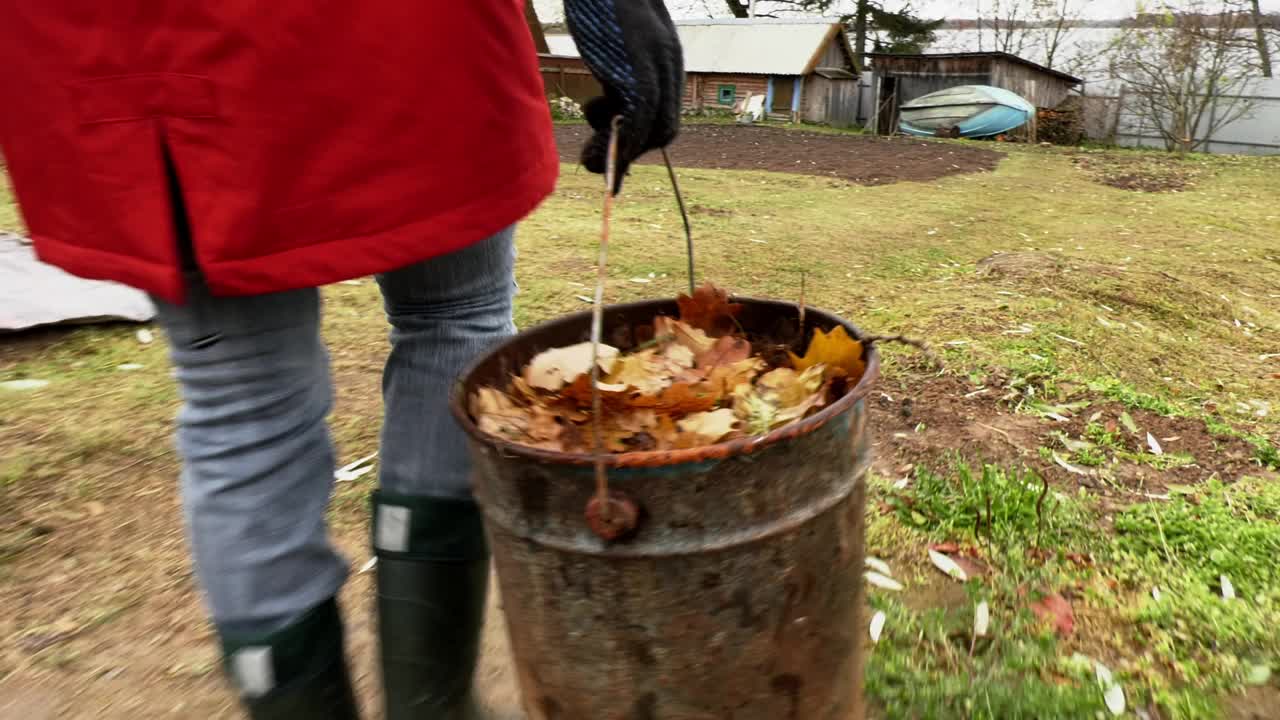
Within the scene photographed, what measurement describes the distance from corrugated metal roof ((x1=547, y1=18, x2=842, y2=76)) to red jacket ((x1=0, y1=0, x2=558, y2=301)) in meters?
25.1

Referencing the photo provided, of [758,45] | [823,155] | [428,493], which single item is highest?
[758,45]

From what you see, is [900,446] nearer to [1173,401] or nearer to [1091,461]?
[1091,461]

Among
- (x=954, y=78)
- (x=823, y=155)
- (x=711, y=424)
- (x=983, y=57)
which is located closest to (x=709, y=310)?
(x=711, y=424)

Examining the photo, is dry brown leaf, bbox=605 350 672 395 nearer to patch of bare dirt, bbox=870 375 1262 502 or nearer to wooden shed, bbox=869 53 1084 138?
patch of bare dirt, bbox=870 375 1262 502

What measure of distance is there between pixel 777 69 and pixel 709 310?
25.3m

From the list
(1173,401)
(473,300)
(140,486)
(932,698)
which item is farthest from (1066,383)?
(140,486)

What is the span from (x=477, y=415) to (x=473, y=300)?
0.85ft

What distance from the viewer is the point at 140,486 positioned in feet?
8.27

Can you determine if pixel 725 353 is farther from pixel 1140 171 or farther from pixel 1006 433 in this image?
pixel 1140 171

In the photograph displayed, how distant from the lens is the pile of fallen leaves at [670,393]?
3.87 ft

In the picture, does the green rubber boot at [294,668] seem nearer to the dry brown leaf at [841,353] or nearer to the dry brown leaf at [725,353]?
the dry brown leaf at [725,353]

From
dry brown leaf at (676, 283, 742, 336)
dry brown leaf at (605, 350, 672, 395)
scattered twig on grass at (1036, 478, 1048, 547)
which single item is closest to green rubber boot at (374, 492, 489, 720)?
dry brown leaf at (605, 350, 672, 395)

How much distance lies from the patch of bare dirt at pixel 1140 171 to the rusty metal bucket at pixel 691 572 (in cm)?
1000

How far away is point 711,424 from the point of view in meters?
1.16
